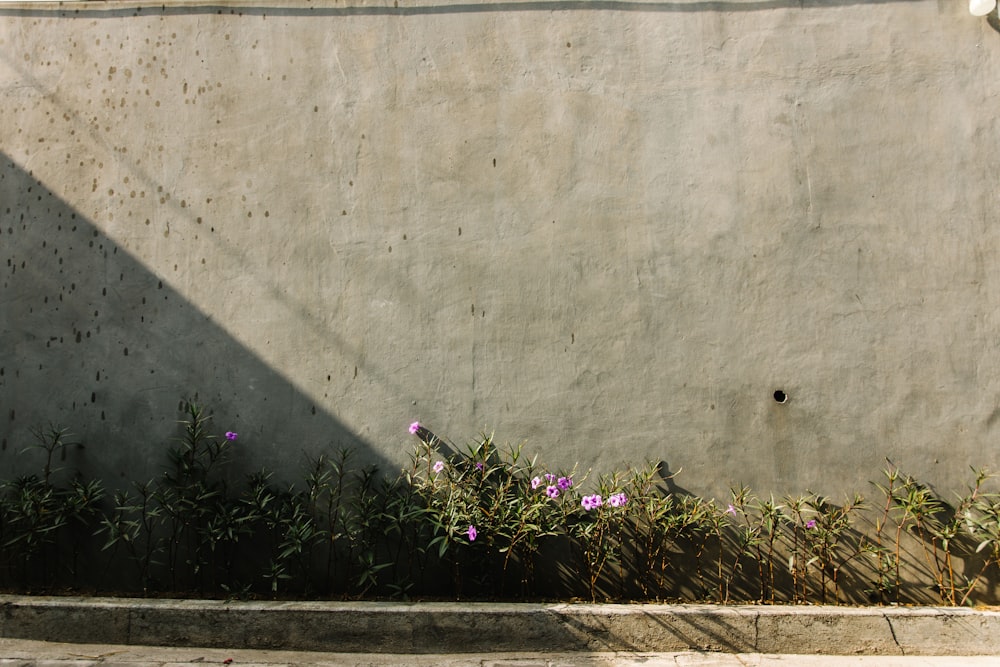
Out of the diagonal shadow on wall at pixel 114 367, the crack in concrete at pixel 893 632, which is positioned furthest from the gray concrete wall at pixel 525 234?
the crack in concrete at pixel 893 632

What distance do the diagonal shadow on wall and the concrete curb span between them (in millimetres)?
909

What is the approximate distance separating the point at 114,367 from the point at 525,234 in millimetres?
Answer: 2743

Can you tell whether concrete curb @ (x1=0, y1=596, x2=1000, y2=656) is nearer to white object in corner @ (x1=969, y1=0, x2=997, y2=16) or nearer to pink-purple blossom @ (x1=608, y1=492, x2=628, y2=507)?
pink-purple blossom @ (x1=608, y1=492, x2=628, y2=507)

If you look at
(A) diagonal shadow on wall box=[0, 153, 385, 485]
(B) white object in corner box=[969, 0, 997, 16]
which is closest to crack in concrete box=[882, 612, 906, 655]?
(A) diagonal shadow on wall box=[0, 153, 385, 485]

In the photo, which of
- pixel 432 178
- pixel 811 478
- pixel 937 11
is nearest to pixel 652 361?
pixel 811 478

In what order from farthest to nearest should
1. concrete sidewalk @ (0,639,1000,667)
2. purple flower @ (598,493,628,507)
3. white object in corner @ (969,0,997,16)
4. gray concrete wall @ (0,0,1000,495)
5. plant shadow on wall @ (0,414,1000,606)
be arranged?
1. white object in corner @ (969,0,997,16)
2. gray concrete wall @ (0,0,1000,495)
3. plant shadow on wall @ (0,414,1000,606)
4. purple flower @ (598,493,628,507)
5. concrete sidewalk @ (0,639,1000,667)

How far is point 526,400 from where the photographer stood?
4316 millimetres

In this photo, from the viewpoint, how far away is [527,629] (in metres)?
3.66

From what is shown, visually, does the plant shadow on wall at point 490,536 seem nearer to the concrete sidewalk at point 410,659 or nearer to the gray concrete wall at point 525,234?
the gray concrete wall at point 525,234

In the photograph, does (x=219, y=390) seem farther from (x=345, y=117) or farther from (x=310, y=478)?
(x=345, y=117)

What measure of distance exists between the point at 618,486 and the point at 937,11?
3723 millimetres

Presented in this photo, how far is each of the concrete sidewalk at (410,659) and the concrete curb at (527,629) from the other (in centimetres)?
4

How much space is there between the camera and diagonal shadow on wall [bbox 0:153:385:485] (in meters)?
4.39

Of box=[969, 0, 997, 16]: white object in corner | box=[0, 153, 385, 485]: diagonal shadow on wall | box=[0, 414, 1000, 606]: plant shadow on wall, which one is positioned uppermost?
box=[969, 0, 997, 16]: white object in corner
